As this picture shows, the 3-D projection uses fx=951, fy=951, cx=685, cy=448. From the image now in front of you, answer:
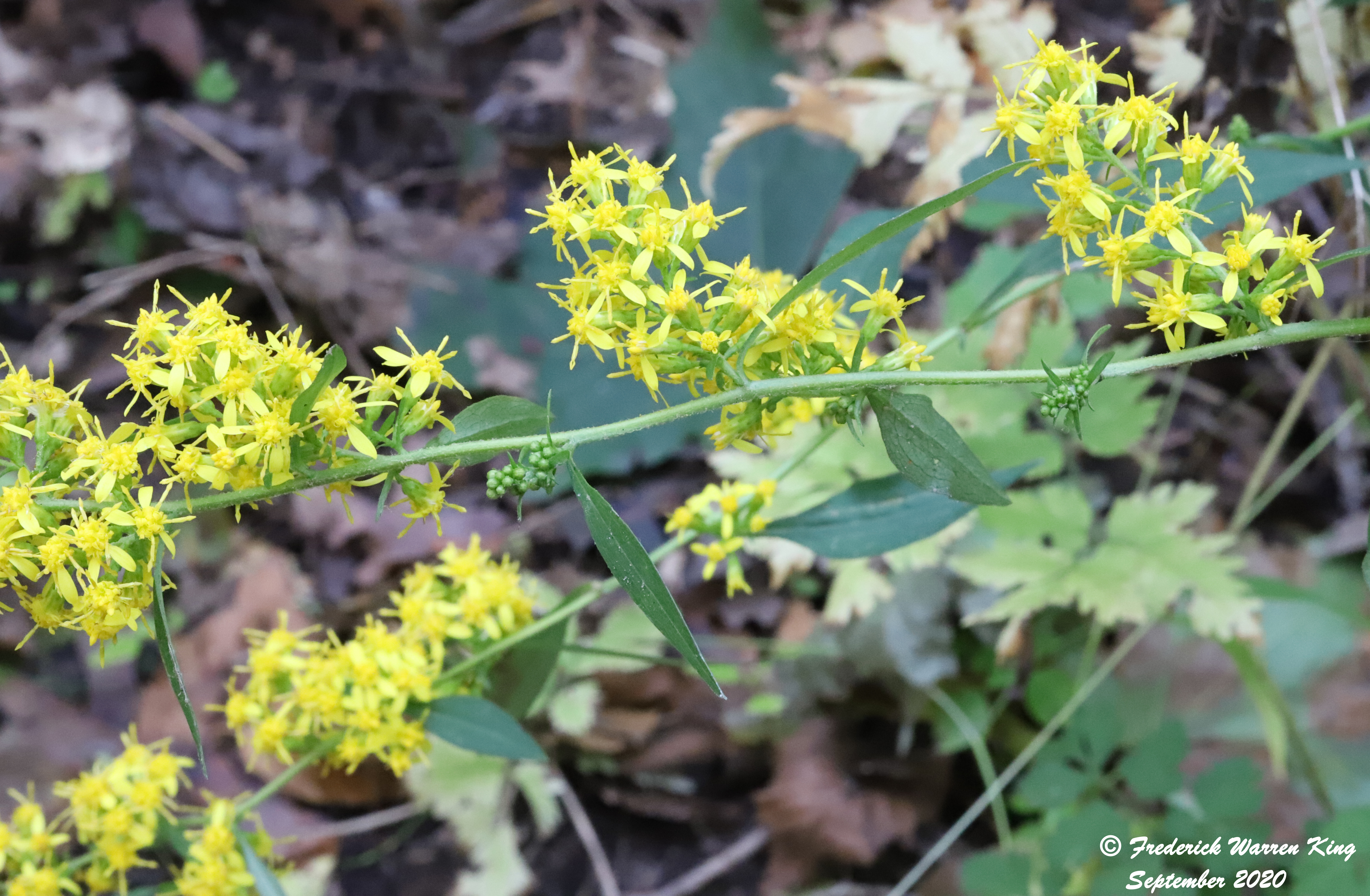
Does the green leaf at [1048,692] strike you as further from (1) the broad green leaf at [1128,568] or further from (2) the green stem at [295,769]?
(2) the green stem at [295,769]

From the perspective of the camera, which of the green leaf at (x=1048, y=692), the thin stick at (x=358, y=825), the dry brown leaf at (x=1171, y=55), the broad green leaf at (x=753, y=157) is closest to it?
the dry brown leaf at (x=1171, y=55)

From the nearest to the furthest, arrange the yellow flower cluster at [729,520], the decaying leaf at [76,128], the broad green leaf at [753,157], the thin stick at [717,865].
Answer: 1. the yellow flower cluster at [729,520]
2. the thin stick at [717,865]
3. the broad green leaf at [753,157]
4. the decaying leaf at [76,128]

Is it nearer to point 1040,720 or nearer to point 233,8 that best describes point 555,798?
point 1040,720

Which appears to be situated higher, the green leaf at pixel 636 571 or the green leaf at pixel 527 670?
the green leaf at pixel 636 571

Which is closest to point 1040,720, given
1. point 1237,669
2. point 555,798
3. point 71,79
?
point 1237,669

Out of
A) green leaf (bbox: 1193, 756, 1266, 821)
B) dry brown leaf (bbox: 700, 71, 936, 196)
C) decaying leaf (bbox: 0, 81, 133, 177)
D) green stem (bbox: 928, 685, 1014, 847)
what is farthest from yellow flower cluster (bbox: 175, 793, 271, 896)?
decaying leaf (bbox: 0, 81, 133, 177)

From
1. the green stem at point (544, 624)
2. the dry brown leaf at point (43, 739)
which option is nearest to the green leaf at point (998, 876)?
the green stem at point (544, 624)
